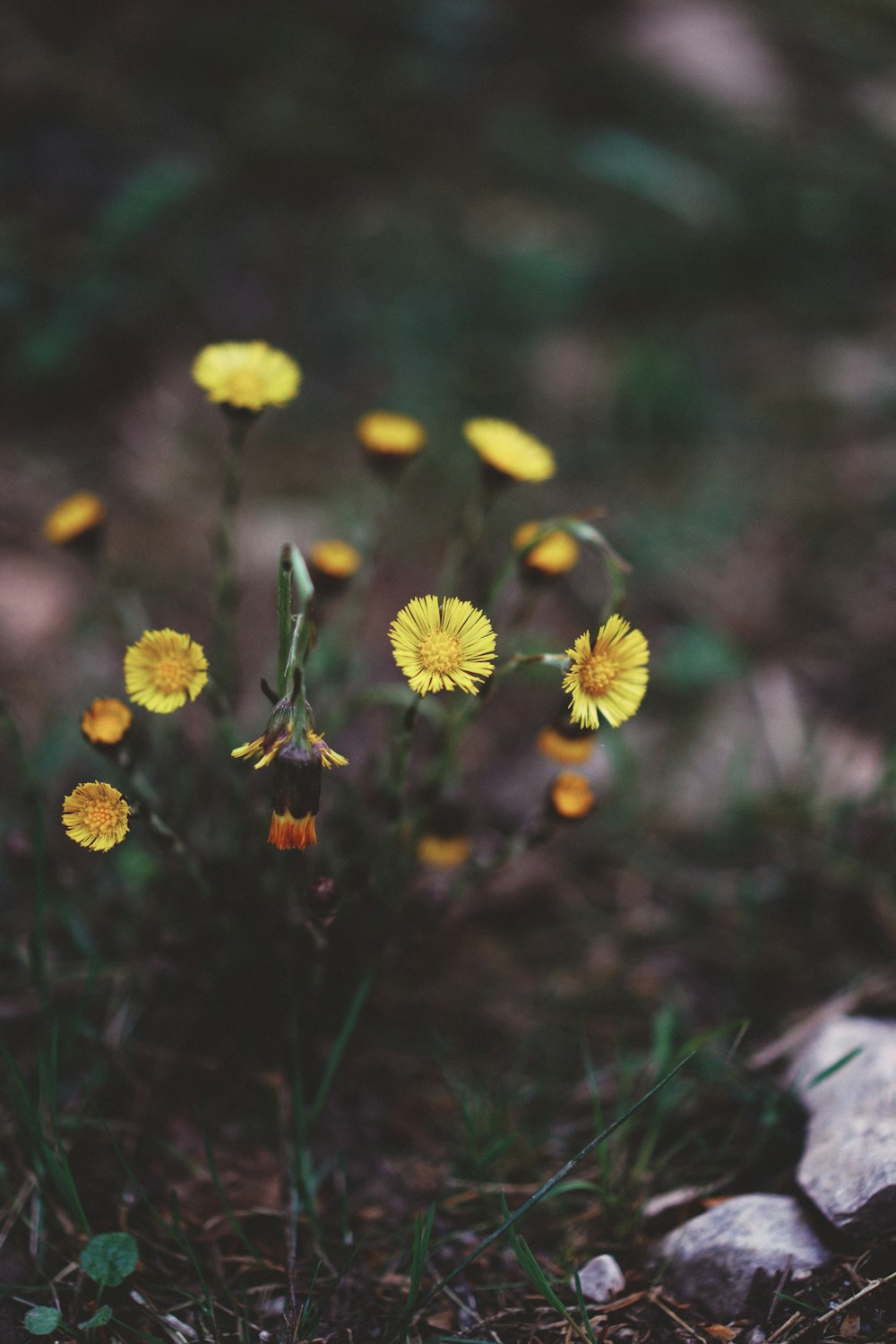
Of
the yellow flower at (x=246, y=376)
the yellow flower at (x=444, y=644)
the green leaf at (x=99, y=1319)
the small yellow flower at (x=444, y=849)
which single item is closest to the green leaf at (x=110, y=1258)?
the green leaf at (x=99, y=1319)

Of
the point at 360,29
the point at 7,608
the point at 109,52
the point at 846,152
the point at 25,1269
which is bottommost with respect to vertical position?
the point at 7,608

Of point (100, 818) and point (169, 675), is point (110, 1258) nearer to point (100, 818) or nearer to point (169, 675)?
point (100, 818)

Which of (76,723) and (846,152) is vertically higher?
(846,152)

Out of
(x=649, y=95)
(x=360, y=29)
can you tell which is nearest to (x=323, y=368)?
(x=360, y=29)

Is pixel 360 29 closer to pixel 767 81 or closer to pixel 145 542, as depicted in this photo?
pixel 767 81

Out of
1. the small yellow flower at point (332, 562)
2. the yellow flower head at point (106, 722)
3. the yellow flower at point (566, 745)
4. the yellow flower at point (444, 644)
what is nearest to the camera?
the yellow flower at point (444, 644)

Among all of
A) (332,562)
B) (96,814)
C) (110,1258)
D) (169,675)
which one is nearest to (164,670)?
(169,675)

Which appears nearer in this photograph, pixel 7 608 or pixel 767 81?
pixel 7 608

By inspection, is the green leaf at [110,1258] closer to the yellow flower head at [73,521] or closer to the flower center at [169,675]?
the flower center at [169,675]
